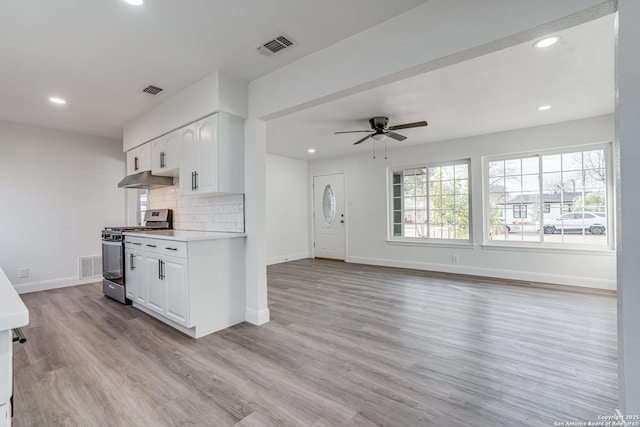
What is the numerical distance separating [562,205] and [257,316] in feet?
16.0

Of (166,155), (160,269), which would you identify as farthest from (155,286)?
(166,155)

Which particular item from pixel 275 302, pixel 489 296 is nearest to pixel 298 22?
pixel 275 302

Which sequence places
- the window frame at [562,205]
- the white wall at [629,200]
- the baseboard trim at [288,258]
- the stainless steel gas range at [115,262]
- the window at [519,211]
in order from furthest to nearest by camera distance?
the baseboard trim at [288,258], the window at [519,211], the window frame at [562,205], the stainless steel gas range at [115,262], the white wall at [629,200]

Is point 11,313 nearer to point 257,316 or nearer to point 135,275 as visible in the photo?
point 257,316

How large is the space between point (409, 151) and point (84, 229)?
604 centimetres

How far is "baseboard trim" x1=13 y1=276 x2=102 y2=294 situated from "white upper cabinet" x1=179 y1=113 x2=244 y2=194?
3.14m

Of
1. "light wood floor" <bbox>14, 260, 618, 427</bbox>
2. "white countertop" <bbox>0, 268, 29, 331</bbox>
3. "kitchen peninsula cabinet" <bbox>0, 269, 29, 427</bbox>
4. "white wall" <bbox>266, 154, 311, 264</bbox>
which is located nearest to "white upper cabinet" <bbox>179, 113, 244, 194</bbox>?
"light wood floor" <bbox>14, 260, 618, 427</bbox>

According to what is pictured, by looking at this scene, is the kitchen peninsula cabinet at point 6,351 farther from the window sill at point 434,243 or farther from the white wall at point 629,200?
the window sill at point 434,243

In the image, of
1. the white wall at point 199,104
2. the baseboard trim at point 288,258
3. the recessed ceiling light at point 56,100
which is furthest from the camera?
the baseboard trim at point 288,258

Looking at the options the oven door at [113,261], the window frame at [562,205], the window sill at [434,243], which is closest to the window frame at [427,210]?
the window sill at [434,243]

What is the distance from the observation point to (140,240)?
11.1ft

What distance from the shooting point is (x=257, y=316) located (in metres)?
3.08

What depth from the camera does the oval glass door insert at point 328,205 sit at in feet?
24.0

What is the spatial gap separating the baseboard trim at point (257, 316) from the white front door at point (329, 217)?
4071 mm
